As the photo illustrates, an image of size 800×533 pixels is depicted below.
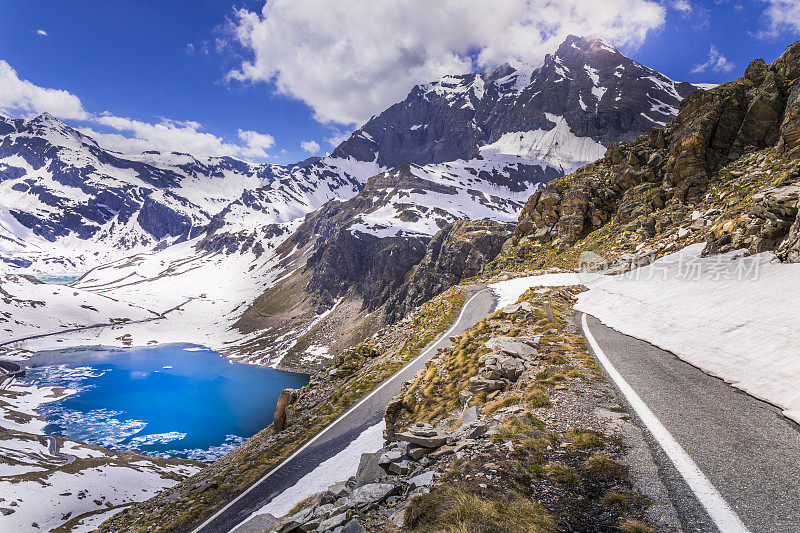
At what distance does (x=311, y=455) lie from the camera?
12.7 meters

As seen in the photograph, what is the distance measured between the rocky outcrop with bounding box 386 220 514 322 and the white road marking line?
88.6 metres

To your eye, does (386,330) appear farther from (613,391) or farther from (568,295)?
(613,391)

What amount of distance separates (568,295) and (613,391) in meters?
16.1

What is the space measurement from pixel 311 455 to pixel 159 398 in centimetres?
12041

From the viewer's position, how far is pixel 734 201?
24578 millimetres

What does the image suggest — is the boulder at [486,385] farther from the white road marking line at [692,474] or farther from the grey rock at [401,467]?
the grey rock at [401,467]

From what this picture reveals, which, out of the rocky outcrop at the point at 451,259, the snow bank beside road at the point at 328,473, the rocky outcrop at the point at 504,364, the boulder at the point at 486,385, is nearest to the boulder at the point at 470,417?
the rocky outcrop at the point at 504,364

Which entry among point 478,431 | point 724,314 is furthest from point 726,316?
point 478,431

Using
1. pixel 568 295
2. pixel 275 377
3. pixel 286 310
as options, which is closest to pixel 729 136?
pixel 568 295

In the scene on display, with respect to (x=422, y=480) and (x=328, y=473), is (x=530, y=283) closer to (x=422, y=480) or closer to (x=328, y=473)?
(x=328, y=473)

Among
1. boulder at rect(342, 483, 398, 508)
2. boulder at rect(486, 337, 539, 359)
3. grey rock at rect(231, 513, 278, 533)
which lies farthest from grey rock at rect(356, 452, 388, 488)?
boulder at rect(486, 337, 539, 359)

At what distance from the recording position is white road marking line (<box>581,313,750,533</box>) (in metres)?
3.55

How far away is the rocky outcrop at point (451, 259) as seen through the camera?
327 ft

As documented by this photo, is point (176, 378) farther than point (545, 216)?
Yes
